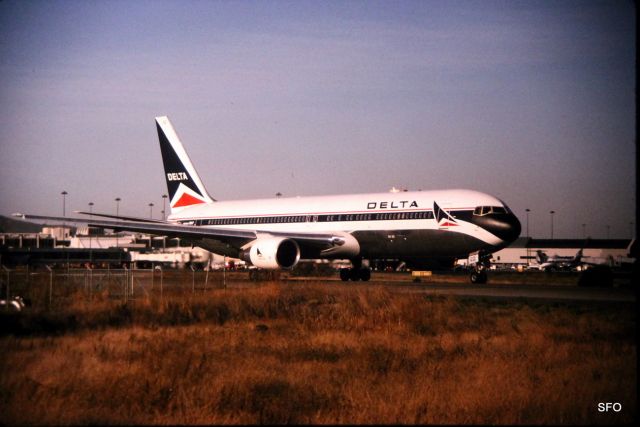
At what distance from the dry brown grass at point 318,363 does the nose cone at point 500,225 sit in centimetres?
1062

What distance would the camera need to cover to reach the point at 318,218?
3909 cm

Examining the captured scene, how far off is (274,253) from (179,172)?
14.8 m

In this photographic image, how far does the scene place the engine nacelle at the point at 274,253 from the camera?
34.7m

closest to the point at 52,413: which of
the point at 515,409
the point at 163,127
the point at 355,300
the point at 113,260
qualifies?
the point at 515,409

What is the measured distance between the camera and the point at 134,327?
19266 mm

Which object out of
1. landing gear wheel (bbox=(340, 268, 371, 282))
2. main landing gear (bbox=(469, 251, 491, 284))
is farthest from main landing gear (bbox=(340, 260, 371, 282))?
main landing gear (bbox=(469, 251, 491, 284))

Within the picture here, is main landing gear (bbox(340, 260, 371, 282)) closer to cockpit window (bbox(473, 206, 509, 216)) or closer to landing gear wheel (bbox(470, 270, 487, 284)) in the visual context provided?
landing gear wheel (bbox(470, 270, 487, 284))

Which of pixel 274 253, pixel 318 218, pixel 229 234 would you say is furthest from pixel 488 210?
pixel 229 234

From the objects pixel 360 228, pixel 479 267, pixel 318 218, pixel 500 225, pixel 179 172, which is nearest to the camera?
pixel 500 225

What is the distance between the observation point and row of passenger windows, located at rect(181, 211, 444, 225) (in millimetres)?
35209

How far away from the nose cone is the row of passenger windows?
2512mm

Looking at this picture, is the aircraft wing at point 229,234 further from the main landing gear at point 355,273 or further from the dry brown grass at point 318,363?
the dry brown grass at point 318,363

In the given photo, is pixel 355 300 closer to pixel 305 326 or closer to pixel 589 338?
pixel 305 326

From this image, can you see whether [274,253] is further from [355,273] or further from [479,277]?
[479,277]
